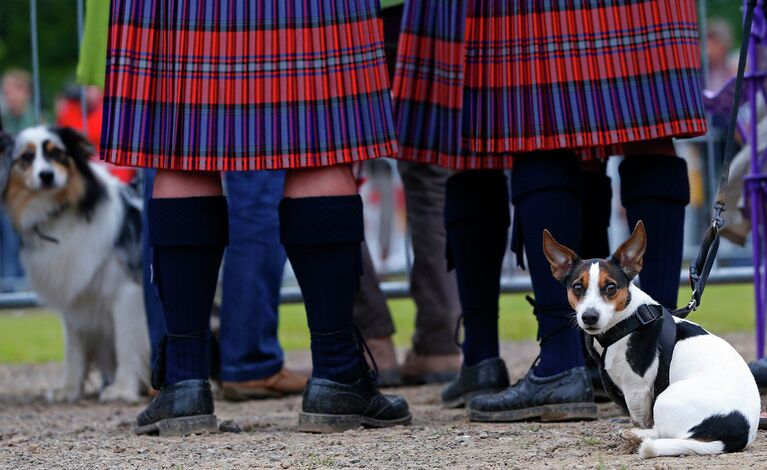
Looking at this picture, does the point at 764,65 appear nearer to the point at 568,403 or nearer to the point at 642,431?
the point at 568,403

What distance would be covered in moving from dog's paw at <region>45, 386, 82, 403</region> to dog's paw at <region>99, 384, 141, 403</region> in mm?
150

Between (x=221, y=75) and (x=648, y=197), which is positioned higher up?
(x=221, y=75)

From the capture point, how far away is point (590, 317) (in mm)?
2715

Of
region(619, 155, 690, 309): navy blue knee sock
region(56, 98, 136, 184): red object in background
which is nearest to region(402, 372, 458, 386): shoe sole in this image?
region(619, 155, 690, 309): navy blue knee sock

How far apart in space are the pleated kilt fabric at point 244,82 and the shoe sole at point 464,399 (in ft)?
3.04

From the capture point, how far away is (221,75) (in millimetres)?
3172

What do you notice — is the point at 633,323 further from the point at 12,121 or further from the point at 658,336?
the point at 12,121

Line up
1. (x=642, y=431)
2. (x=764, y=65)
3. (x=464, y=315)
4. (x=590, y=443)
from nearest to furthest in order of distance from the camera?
(x=642, y=431), (x=590, y=443), (x=464, y=315), (x=764, y=65)

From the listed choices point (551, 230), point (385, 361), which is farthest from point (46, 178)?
point (551, 230)

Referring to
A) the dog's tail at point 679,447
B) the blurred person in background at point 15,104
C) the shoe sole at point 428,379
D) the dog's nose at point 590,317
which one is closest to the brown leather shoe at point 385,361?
the shoe sole at point 428,379

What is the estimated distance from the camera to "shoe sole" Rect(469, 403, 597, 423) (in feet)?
10.7

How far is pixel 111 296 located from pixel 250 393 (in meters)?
0.97

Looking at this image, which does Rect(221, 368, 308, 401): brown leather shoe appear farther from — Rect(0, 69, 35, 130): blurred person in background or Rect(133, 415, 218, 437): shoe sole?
Rect(0, 69, 35, 130): blurred person in background

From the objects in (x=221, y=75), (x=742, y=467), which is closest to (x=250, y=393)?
(x=221, y=75)
